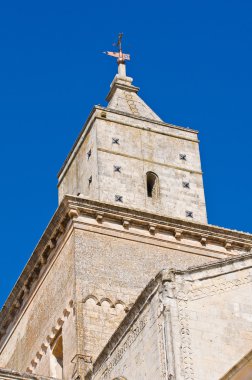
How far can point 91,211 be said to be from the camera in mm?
29734

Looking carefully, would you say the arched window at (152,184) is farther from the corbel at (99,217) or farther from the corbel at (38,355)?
the corbel at (38,355)

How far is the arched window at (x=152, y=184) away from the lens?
3288 cm

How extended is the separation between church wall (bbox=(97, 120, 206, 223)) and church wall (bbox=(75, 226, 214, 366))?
233 cm

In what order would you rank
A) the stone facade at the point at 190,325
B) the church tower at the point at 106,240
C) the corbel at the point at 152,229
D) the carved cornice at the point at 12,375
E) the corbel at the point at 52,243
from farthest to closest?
the corbel at the point at 52,243 < the corbel at the point at 152,229 < the church tower at the point at 106,240 < the carved cornice at the point at 12,375 < the stone facade at the point at 190,325

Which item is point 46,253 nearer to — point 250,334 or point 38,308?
point 38,308

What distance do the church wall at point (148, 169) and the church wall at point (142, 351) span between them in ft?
29.5

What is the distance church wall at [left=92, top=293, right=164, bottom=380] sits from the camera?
21141 millimetres

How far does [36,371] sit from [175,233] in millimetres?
5841

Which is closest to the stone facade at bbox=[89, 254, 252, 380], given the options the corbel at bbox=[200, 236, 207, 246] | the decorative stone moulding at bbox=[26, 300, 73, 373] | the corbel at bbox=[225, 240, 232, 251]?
the decorative stone moulding at bbox=[26, 300, 73, 373]

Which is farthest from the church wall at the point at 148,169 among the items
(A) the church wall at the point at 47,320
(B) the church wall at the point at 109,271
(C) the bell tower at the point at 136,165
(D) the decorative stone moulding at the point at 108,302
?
(D) the decorative stone moulding at the point at 108,302

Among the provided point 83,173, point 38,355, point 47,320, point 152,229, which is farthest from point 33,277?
point 152,229

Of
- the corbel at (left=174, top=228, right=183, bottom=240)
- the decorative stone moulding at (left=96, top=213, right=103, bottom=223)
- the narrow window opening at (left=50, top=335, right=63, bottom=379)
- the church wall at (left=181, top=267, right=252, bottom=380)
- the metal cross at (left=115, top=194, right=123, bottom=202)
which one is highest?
the metal cross at (left=115, top=194, right=123, bottom=202)

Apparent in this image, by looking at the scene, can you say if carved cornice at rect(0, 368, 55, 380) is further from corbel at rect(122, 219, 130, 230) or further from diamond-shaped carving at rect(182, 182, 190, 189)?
diamond-shaped carving at rect(182, 182, 190, 189)

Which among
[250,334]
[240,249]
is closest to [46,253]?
[240,249]
